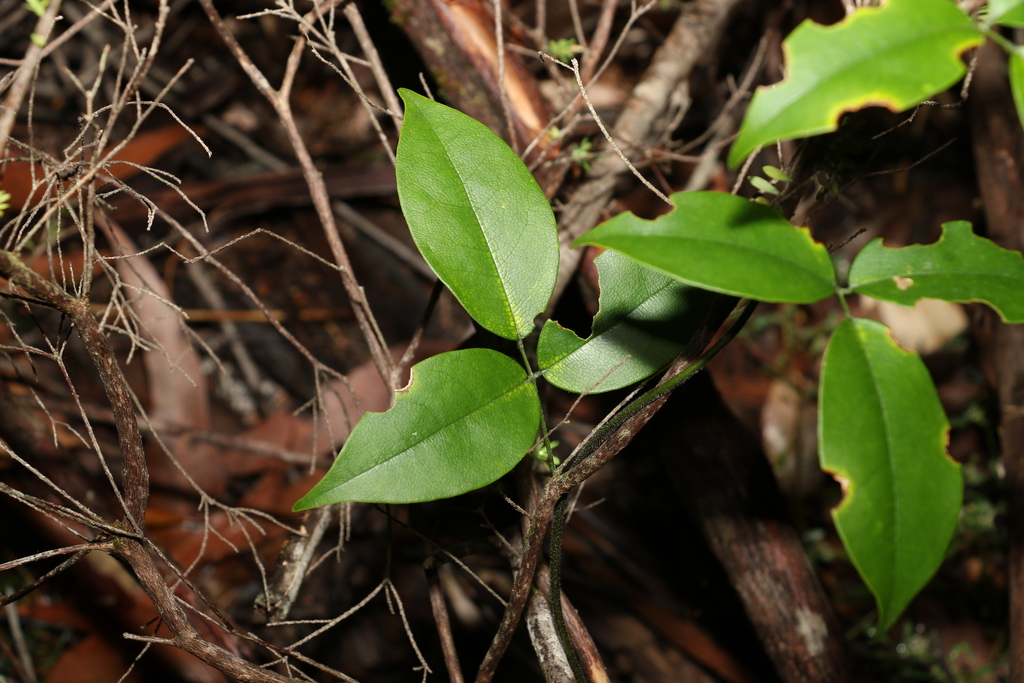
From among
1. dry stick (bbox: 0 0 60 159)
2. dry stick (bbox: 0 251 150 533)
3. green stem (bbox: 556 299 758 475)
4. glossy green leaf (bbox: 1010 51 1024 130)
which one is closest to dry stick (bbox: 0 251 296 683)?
dry stick (bbox: 0 251 150 533)

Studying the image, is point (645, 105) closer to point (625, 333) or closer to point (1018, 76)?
point (625, 333)

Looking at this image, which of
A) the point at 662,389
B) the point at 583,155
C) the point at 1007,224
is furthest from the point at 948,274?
the point at 1007,224

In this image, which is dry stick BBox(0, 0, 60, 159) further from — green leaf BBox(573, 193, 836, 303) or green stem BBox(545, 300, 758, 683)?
green stem BBox(545, 300, 758, 683)

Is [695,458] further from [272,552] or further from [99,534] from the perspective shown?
[272,552]

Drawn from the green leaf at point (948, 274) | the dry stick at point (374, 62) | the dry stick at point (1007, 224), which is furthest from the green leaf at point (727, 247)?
the dry stick at point (1007, 224)

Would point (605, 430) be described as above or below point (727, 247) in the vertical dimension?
below

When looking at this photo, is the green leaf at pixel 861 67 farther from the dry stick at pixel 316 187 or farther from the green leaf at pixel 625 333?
the dry stick at pixel 316 187
